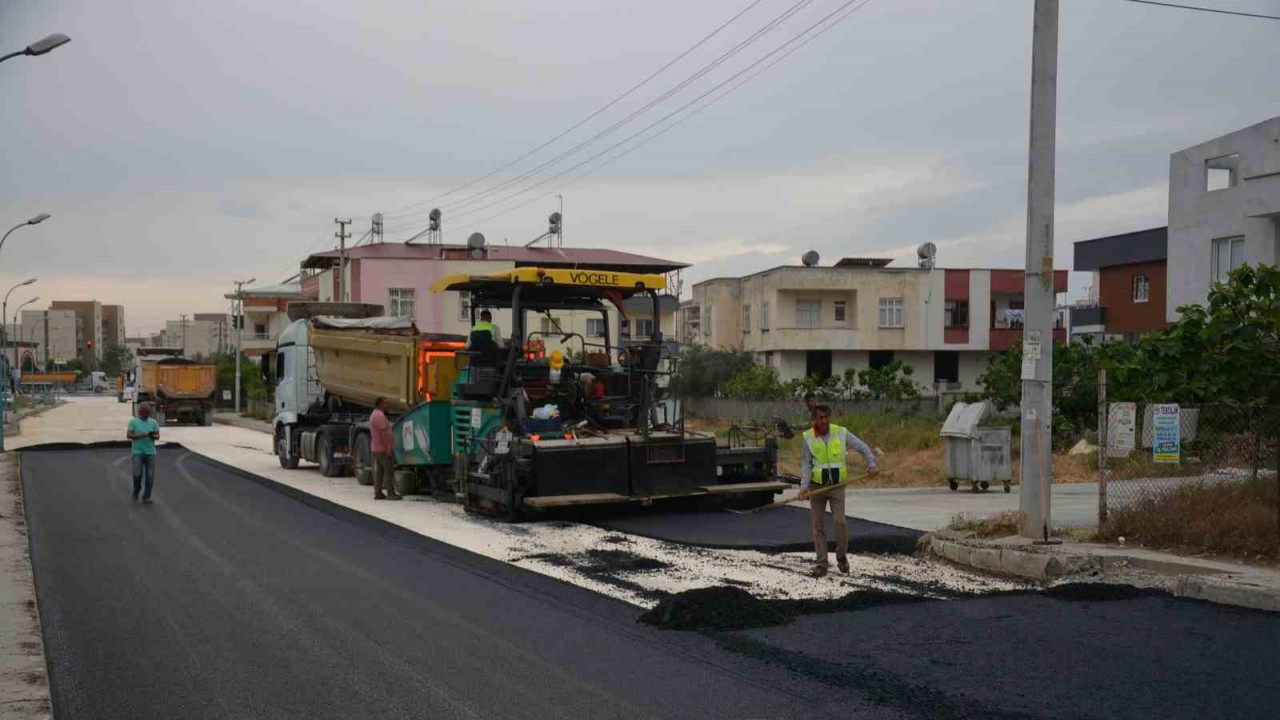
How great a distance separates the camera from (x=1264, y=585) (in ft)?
30.6

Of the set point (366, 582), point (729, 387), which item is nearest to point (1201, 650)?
point (366, 582)

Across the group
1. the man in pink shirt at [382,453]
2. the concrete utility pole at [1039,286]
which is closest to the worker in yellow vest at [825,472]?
the concrete utility pole at [1039,286]

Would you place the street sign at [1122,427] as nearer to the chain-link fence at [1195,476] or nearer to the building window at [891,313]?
the chain-link fence at [1195,476]

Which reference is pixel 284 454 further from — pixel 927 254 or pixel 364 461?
pixel 927 254

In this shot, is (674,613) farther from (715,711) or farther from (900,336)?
(900,336)

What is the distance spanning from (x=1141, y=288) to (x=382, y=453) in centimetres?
3293

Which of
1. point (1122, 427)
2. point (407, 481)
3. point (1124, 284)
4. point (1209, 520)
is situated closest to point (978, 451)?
point (1122, 427)

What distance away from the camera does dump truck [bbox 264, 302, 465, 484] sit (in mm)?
18484

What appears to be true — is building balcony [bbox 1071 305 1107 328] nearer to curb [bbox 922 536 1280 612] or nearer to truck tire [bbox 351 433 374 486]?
truck tire [bbox 351 433 374 486]

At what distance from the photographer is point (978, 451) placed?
1877cm

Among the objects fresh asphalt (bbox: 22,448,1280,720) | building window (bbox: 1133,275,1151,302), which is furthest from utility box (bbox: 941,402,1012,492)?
building window (bbox: 1133,275,1151,302)

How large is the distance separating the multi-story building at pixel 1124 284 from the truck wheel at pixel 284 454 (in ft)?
92.7

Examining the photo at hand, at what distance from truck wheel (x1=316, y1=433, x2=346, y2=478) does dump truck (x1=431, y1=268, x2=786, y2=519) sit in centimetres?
682

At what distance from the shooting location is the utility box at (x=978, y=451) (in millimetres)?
18750
